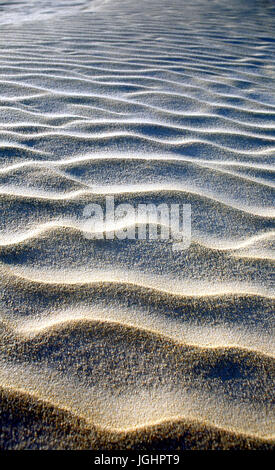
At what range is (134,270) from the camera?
1.11 meters

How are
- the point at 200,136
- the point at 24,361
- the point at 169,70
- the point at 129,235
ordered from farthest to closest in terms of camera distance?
the point at 169,70 < the point at 200,136 < the point at 129,235 < the point at 24,361

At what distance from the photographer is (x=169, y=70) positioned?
271cm

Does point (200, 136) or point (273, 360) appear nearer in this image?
point (273, 360)

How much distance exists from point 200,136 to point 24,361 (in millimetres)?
1378

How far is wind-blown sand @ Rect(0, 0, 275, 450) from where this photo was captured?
0.78 metres

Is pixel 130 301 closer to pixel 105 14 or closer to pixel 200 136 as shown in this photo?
pixel 200 136

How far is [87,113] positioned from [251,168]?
0.90m

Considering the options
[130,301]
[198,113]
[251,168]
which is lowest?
[130,301]

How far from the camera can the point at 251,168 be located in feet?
5.36

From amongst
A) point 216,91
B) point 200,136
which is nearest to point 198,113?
point 200,136

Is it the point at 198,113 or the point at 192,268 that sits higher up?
the point at 198,113

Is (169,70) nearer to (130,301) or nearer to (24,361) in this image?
(130,301)

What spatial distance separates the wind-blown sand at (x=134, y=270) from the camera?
781 mm
